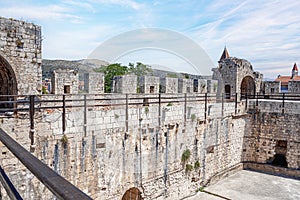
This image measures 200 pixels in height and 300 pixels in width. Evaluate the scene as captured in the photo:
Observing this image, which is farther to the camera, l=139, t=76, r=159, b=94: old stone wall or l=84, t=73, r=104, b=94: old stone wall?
l=139, t=76, r=159, b=94: old stone wall

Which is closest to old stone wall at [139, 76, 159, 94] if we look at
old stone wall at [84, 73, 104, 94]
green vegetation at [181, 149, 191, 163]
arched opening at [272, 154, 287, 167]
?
old stone wall at [84, 73, 104, 94]

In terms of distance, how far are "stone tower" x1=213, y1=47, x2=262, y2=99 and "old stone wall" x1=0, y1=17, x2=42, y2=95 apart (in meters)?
10.6

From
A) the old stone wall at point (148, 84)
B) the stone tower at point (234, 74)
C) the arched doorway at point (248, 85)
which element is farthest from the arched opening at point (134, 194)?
the arched doorway at point (248, 85)

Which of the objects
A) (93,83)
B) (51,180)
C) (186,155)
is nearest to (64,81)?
(93,83)

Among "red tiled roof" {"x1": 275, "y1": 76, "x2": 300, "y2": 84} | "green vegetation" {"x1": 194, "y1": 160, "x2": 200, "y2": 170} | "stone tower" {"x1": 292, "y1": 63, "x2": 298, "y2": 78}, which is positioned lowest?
"green vegetation" {"x1": 194, "y1": 160, "x2": 200, "y2": 170}

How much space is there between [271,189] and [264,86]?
9705mm

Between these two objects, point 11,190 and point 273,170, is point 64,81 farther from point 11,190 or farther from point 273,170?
point 273,170

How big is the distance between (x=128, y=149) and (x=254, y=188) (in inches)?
230

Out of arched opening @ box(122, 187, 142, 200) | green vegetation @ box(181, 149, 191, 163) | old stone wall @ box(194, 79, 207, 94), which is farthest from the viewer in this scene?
old stone wall @ box(194, 79, 207, 94)

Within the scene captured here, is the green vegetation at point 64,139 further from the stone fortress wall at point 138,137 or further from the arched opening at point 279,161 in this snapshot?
the arched opening at point 279,161

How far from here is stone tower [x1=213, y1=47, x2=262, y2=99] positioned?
1441cm

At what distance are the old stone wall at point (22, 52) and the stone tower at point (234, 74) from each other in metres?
10.6

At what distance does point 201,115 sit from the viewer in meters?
8.73

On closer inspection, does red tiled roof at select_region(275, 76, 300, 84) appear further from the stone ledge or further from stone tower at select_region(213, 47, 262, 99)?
the stone ledge
